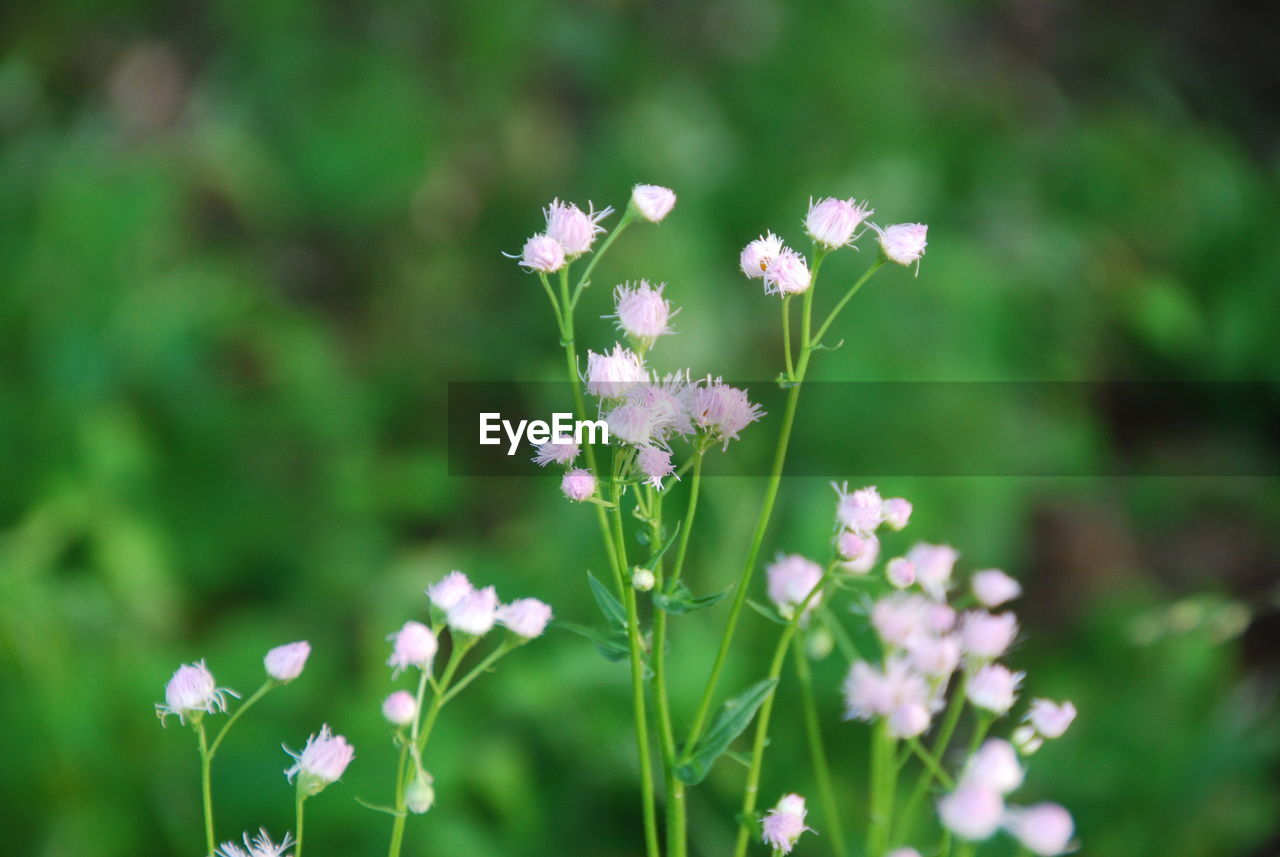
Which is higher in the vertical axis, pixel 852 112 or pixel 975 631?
pixel 852 112

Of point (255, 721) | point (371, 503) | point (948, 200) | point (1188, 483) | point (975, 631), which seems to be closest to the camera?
point (975, 631)

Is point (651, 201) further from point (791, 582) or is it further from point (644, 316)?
point (791, 582)

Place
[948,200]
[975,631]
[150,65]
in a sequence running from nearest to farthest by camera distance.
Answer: [975,631]
[948,200]
[150,65]

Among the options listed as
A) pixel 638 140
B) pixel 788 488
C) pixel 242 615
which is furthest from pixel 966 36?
pixel 242 615

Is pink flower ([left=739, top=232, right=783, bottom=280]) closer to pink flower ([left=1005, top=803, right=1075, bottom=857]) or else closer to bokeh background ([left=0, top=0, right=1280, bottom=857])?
pink flower ([left=1005, top=803, right=1075, bottom=857])

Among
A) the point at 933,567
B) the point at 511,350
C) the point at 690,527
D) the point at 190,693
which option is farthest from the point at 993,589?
the point at 511,350

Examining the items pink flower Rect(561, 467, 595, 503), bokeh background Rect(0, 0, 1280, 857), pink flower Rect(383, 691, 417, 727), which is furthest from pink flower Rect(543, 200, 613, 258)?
bokeh background Rect(0, 0, 1280, 857)

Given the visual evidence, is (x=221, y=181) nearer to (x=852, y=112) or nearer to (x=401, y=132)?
(x=401, y=132)
